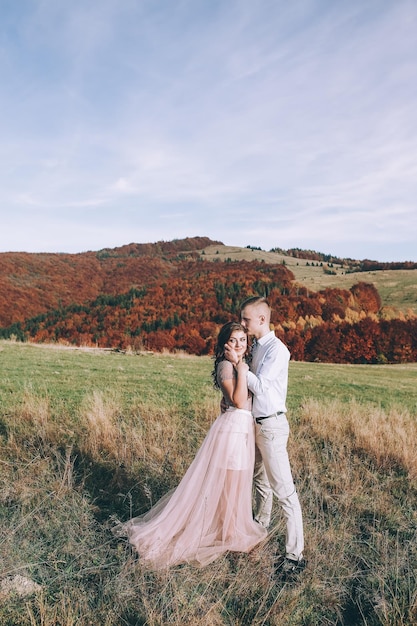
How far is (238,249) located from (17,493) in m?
118

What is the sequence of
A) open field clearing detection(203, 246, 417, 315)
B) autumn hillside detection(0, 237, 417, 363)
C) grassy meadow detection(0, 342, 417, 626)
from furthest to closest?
open field clearing detection(203, 246, 417, 315) → autumn hillside detection(0, 237, 417, 363) → grassy meadow detection(0, 342, 417, 626)

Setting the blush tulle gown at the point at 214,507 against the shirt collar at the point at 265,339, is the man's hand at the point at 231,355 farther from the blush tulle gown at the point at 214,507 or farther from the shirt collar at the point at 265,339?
the blush tulle gown at the point at 214,507

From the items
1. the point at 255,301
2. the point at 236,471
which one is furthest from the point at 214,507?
the point at 255,301

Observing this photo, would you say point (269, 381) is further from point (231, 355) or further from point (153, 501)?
point (153, 501)

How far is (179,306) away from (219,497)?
209ft

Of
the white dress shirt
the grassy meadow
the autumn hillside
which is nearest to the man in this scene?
the white dress shirt

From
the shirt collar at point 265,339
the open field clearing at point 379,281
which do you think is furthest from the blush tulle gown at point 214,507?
the open field clearing at point 379,281

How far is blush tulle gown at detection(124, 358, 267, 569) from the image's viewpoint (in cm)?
427

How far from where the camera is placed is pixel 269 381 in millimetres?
4137

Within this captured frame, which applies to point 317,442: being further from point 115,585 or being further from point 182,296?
point 182,296

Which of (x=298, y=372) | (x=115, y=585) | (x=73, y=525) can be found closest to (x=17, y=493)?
(x=73, y=525)

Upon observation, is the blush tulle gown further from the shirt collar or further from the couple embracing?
the shirt collar

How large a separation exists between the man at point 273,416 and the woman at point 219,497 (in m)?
0.13

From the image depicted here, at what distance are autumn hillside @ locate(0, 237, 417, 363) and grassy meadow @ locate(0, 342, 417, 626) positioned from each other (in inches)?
1118
